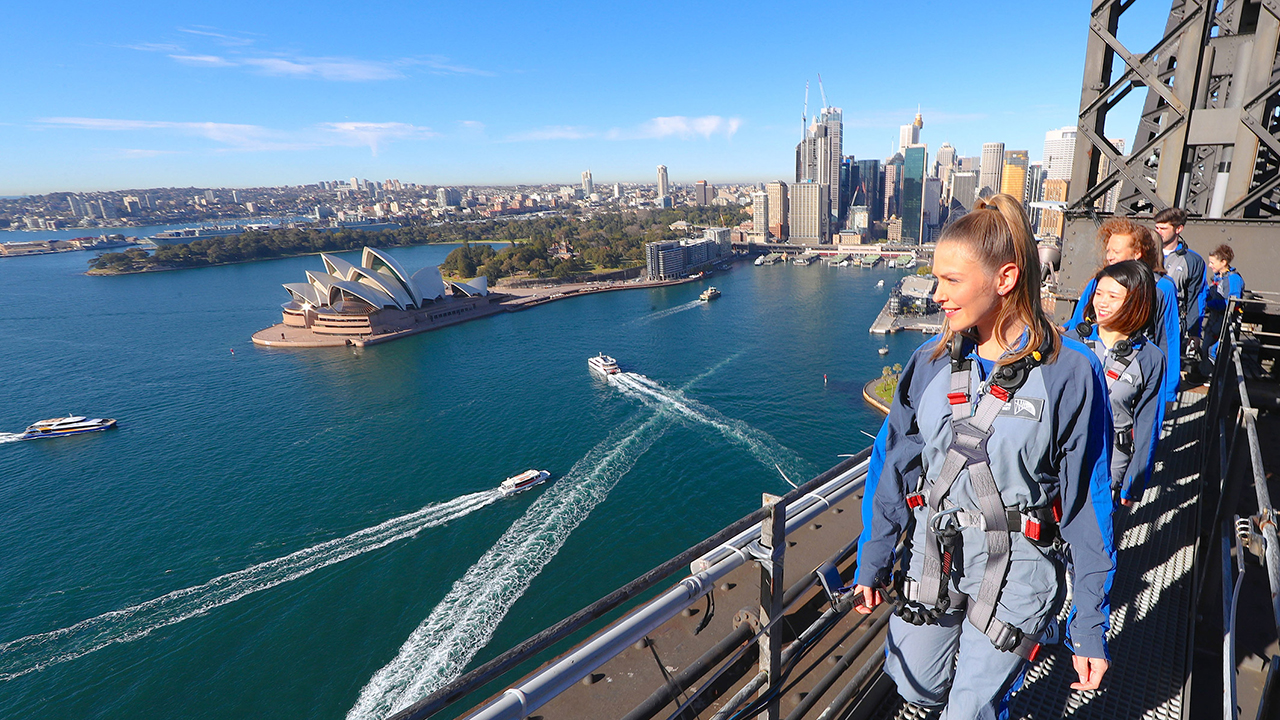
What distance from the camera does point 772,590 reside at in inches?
41.3

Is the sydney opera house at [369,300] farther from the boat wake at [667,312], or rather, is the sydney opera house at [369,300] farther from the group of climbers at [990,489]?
the group of climbers at [990,489]

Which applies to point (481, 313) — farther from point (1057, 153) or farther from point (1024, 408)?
point (1057, 153)

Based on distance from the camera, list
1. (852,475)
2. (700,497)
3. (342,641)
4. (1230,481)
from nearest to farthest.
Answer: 1. (1230,481)
2. (852,475)
3. (342,641)
4. (700,497)

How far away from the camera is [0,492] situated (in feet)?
43.5

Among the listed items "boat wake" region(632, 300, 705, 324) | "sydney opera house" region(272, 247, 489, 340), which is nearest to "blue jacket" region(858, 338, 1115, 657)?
"boat wake" region(632, 300, 705, 324)

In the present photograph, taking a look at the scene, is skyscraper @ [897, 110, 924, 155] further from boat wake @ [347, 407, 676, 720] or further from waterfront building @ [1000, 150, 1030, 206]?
boat wake @ [347, 407, 676, 720]

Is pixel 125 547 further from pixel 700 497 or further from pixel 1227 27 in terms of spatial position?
pixel 1227 27

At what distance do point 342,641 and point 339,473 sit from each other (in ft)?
18.7

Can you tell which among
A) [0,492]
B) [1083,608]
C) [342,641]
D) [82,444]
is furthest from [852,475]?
[82,444]

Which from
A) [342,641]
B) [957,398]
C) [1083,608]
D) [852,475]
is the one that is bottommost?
[342,641]

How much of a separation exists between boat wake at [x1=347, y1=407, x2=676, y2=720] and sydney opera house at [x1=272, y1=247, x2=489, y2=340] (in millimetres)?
17653

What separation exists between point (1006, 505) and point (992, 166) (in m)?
85.2

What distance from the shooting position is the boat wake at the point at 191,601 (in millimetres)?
8547

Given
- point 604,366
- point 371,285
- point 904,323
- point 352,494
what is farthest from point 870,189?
point 352,494
